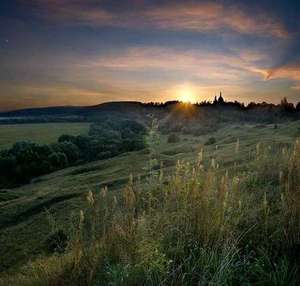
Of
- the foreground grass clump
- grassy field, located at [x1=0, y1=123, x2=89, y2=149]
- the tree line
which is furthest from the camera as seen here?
grassy field, located at [x1=0, y1=123, x2=89, y2=149]

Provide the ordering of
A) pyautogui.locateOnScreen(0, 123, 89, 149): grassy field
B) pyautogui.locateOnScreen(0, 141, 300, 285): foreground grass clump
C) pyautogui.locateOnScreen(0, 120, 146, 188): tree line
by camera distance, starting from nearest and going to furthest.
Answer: pyautogui.locateOnScreen(0, 141, 300, 285): foreground grass clump, pyautogui.locateOnScreen(0, 120, 146, 188): tree line, pyautogui.locateOnScreen(0, 123, 89, 149): grassy field

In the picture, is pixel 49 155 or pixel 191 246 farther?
pixel 49 155

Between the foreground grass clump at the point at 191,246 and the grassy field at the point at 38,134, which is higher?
the foreground grass clump at the point at 191,246

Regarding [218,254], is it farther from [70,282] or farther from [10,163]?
[10,163]

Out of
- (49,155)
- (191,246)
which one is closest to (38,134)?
(49,155)

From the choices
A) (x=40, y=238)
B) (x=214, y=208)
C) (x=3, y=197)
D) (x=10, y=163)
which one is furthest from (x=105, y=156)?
(x=214, y=208)

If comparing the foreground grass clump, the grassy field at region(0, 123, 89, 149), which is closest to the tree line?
the grassy field at region(0, 123, 89, 149)

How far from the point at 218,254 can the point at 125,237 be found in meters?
1.56

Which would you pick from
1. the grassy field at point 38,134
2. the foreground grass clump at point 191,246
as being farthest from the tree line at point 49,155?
the foreground grass clump at point 191,246

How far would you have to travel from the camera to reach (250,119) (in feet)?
274

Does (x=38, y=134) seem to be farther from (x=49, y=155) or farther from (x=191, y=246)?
(x=191, y=246)

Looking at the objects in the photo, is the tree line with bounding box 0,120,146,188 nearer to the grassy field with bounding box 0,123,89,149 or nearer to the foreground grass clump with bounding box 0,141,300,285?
the grassy field with bounding box 0,123,89,149

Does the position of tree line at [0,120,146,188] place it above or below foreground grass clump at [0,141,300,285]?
below

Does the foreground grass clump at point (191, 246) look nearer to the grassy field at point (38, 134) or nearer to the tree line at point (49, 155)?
the tree line at point (49, 155)
